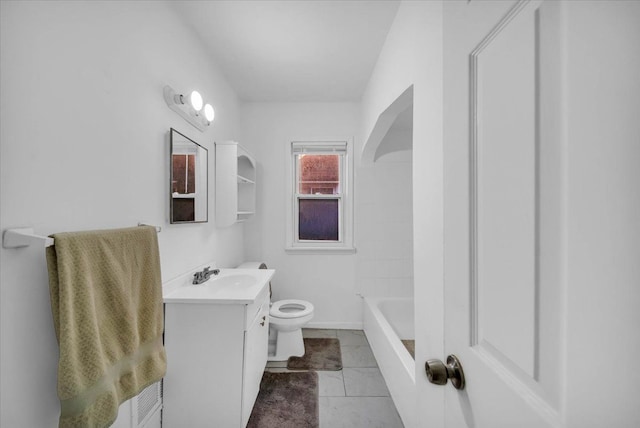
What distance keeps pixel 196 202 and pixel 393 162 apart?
2068 millimetres

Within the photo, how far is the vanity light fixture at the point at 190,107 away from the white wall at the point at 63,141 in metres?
0.05

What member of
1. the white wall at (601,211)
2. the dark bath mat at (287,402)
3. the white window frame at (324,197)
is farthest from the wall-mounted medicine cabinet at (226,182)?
the white wall at (601,211)

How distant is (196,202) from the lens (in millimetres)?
1981

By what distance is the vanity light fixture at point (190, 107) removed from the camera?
5.35 ft

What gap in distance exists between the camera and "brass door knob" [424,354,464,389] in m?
0.61

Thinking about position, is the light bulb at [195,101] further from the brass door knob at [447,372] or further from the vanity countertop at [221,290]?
the brass door knob at [447,372]

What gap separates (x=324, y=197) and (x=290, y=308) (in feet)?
4.19

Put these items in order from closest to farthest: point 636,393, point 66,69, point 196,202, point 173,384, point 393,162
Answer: point 636,393
point 66,69
point 173,384
point 196,202
point 393,162

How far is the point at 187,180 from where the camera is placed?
73.8 inches

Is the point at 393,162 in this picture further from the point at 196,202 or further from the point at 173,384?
the point at 173,384

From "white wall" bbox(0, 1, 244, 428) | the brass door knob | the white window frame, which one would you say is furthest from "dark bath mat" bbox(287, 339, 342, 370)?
the brass door knob

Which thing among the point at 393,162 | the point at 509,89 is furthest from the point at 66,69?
the point at 393,162

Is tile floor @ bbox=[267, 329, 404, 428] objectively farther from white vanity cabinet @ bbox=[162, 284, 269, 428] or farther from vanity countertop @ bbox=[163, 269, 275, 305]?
vanity countertop @ bbox=[163, 269, 275, 305]

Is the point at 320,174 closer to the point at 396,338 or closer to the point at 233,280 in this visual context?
the point at 233,280
